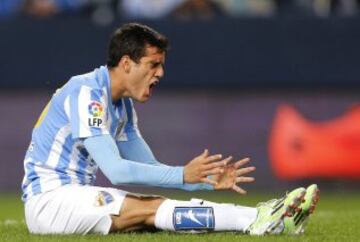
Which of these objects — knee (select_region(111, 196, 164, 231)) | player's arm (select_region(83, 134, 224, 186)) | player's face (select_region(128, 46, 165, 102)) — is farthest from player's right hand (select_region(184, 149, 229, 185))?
player's face (select_region(128, 46, 165, 102))

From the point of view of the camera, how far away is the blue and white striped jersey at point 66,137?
793 centimetres

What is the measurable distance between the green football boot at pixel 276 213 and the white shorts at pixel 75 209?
90 cm

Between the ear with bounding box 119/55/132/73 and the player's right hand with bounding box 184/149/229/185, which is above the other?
the ear with bounding box 119/55/132/73

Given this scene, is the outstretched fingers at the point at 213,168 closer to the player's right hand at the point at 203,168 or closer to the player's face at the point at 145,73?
the player's right hand at the point at 203,168

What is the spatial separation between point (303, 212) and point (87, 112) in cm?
154

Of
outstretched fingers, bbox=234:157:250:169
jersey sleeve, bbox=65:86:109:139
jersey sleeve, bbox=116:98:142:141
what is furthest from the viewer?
jersey sleeve, bbox=116:98:142:141

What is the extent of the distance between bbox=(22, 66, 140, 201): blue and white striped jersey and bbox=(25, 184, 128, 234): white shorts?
0.10 meters

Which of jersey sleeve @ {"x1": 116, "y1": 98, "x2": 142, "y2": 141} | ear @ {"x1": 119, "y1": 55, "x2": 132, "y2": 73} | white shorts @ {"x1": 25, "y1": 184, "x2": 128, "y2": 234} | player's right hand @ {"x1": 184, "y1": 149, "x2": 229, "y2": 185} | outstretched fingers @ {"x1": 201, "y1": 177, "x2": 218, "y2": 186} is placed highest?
ear @ {"x1": 119, "y1": 55, "x2": 132, "y2": 73}

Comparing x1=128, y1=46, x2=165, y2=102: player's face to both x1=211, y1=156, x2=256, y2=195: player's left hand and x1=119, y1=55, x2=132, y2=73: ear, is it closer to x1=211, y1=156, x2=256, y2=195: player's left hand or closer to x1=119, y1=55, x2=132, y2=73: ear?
x1=119, y1=55, x2=132, y2=73: ear

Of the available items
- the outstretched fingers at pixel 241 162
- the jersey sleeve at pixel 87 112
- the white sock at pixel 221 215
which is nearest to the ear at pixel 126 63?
the jersey sleeve at pixel 87 112

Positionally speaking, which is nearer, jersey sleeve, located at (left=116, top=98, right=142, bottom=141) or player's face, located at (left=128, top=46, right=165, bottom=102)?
player's face, located at (left=128, top=46, right=165, bottom=102)

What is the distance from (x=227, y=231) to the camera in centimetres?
803

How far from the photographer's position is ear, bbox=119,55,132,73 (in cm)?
806

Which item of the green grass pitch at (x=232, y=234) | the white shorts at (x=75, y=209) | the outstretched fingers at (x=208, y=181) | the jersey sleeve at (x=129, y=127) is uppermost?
the jersey sleeve at (x=129, y=127)
